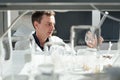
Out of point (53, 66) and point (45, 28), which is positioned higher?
point (45, 28)

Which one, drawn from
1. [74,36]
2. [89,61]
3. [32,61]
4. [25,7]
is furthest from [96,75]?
[74,36]

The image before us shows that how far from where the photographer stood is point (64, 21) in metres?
3.27

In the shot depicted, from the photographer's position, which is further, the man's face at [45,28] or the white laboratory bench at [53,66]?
the man's face at [45,28]

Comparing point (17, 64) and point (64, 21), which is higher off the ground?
point (64, 21)

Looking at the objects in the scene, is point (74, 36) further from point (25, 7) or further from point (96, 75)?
point (25, 7)

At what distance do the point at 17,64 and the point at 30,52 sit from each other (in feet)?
0.22

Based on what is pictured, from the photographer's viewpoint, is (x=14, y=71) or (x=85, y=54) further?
(x=85, y=54)

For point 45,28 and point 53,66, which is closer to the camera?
point 53,66

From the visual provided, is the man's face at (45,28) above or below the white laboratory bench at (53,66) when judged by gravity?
above

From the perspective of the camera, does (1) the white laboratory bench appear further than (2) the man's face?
No

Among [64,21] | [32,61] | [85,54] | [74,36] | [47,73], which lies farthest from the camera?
[64,21]

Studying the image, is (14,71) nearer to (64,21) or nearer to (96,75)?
(96,75)

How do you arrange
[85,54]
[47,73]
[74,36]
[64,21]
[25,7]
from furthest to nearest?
[64,21], [74,36], [85,54], [47,73], [25,7]

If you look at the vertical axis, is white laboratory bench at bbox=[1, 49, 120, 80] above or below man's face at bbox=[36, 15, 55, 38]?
below
